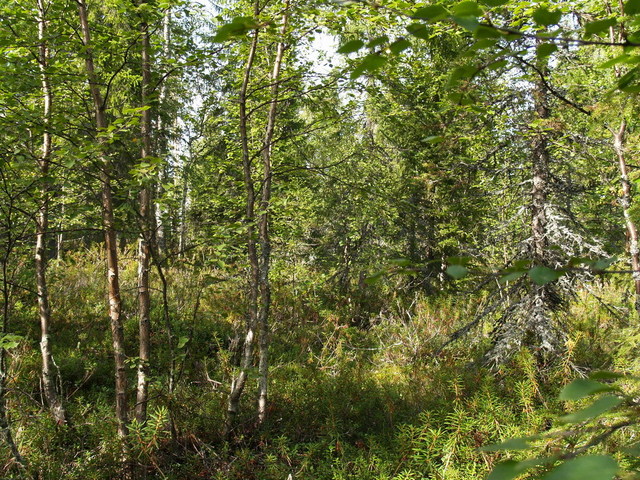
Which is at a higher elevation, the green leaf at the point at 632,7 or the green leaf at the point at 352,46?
the green leaf at the point at 632,7

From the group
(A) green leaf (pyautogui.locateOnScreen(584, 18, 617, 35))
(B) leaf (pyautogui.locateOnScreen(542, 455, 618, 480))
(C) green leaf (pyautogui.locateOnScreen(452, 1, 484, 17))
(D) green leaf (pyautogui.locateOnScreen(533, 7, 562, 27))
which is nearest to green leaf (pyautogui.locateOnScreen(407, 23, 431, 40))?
(C) green leaf (pyautogui.locateOnScreen(452, 1, 484, 17))

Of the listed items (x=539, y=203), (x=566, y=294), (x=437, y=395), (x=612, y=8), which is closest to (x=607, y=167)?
(x=539, y=203)

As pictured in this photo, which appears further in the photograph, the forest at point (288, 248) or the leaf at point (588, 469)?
the forest at point (288, 248)

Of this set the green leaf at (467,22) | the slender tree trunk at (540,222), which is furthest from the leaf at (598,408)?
the slender tree trunk at (540,222)

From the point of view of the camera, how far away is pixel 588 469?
1.82 feet

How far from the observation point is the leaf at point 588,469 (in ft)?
1.76

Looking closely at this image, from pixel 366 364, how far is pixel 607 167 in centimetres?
480

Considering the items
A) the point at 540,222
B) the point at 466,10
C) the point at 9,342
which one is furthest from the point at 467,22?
the point at 540,222

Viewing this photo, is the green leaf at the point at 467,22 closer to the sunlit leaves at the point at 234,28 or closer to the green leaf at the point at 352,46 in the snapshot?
the green leaf at the point at 352,46

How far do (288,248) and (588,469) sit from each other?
7654mm

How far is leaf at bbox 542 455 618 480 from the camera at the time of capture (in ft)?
1.76

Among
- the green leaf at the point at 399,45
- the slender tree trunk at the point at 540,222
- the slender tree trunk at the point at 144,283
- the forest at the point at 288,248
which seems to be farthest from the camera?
the slender tree trunk at the point at 540,222

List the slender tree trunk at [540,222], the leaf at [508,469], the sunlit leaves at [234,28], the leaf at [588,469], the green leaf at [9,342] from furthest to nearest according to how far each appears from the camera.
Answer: the slender tree trunk at [540,222], the green leaf at [9,342], the sunlit leaves at [234,28], the leaf at [508,469], the leaf at [588,469]

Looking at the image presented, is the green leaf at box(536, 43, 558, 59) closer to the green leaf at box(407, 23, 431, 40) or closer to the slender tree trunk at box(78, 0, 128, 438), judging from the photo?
the green leaf at box(407, 23, 431, 40)
